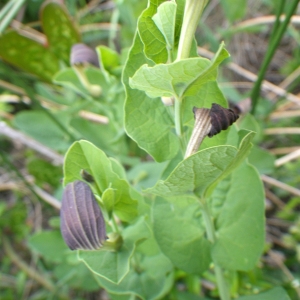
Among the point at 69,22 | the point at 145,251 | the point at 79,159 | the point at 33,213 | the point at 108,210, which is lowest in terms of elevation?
the point at 33,213

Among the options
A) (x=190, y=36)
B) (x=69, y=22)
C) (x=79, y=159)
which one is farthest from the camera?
(x=69, y=22)

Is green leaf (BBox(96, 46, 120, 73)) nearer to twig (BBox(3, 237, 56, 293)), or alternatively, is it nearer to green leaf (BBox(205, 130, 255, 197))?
green leaf (BBox(205, 130, 255, 197))

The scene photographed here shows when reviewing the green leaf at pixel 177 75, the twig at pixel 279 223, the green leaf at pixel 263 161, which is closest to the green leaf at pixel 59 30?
the green leaf at pixel 263 161

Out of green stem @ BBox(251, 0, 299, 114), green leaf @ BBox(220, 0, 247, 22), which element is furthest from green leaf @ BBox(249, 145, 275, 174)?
green leaf @ BBox(220, 0, 247, 22)

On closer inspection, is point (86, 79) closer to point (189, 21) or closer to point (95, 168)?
point (95, 168)

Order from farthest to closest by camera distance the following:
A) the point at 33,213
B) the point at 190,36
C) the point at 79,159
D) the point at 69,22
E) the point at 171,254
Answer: the point at 33,213 < the point at 69,22 < the point at 171,254 < the point at 79,159 < the point at 190,36

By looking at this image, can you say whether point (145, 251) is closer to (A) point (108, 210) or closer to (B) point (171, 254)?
(B) point (171, 254)

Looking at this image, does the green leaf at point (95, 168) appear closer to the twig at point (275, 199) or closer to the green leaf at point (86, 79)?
the green leaf at point (86, 79)

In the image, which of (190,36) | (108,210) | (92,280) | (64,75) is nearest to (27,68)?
(64,75)

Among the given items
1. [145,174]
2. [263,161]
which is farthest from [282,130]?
[145,174]
